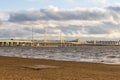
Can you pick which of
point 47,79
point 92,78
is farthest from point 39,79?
point 92,78

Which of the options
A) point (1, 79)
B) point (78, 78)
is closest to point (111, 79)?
point (78, 78)

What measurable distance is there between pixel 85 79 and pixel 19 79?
3.98 m

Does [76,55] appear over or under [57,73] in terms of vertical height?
under

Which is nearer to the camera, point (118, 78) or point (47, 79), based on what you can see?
point (47, 79)

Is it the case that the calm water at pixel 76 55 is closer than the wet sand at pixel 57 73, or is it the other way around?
the wet sand at pixel 57 73

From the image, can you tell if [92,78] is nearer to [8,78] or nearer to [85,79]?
[85,79]

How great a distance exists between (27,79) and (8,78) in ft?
4.02

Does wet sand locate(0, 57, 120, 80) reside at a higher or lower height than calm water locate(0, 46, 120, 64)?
higher

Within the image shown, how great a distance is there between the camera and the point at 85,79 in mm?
20141

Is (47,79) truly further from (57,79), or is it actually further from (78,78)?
(78,78)

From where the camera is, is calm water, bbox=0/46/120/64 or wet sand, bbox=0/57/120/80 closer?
wet sand, bbox=0/57/120/80

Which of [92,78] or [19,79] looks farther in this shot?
[92,78]

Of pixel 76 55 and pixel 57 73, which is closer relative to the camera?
pixel 57 73

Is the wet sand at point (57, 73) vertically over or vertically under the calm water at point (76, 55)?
over
